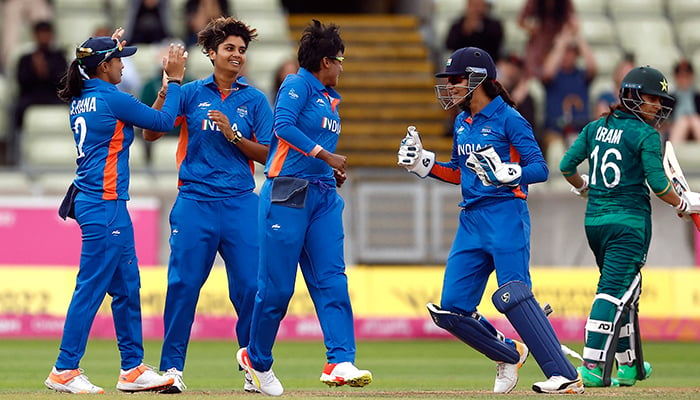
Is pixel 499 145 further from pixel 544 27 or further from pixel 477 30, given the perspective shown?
pixel 544 27

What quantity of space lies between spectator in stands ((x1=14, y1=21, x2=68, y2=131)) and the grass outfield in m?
4.17

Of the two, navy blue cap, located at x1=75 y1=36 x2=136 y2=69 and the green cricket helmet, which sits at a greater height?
navy blue cap, located at x1=75 y1=36 x2=136 y2=69

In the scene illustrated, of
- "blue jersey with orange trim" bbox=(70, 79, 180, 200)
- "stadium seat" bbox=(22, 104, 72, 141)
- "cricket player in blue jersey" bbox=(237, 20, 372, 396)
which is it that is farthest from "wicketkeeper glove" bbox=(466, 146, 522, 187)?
"stadium seat" bbox=(22, 104, 72, 141)

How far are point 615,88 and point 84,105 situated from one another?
1218cm

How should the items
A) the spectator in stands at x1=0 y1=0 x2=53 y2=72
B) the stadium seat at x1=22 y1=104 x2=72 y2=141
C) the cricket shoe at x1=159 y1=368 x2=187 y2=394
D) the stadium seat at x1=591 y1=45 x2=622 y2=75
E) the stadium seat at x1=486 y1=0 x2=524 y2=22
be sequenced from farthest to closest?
the stadium seat at x1=486 y1=0 x2=524 y2=22
the stadium seat at x1=591 y1=45 x2=622 y2=75
the spectator in stands at x1=0 y1=0 x2=53 y2=72
the stadium seat at x1=22 y1=104 x2=72 y2=141
the cricket shoe at x1=159 y1=368 x2=187 y2=394

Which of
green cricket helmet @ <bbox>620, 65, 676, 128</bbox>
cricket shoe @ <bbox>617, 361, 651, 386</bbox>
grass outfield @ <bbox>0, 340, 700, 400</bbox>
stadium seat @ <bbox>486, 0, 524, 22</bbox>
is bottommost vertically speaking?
grass outfield @ <bbox>0, 340, 700, 400</bbox>

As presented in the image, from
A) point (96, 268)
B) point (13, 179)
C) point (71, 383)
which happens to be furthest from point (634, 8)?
point (71, 383)

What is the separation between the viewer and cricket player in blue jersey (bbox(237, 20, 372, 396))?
30.5ft

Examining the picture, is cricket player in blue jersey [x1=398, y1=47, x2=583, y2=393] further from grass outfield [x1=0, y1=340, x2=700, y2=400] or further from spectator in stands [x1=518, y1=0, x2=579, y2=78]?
spectator in stands [x1=518, y1=0, x2=579, y2=78]

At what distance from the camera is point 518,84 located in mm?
19406

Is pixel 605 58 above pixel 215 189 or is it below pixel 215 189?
above

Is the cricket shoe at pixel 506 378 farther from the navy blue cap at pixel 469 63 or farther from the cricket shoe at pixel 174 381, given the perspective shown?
the cricket shoe at pixel 174 381

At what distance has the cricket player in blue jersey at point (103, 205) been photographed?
937cm

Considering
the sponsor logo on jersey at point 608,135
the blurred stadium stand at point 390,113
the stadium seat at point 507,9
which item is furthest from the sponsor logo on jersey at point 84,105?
the stadium seat at point 507,9
